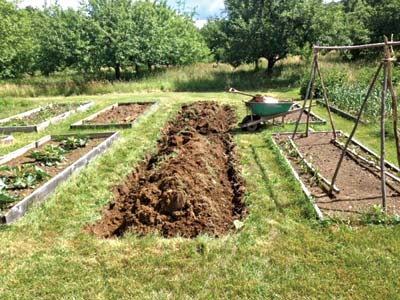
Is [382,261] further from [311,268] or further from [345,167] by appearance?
[345,167]

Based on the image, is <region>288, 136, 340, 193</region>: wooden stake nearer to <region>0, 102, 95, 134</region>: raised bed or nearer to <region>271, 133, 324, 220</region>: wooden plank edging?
<region>271, 133, 324, 220</region>: wooden plank edging

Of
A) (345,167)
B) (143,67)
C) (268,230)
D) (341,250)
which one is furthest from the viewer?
(143,67)

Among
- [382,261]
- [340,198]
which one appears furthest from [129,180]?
[382,261]

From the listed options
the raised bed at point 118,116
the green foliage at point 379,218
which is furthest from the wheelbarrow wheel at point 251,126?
the green foliage at point 379,218

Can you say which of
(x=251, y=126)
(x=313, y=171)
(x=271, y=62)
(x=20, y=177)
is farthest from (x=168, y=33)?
(x=313, y=171)

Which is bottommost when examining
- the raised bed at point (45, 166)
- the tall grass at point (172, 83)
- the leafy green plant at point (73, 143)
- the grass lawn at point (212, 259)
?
the grass lawn at point (212, 259)

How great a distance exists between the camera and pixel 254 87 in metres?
19.6

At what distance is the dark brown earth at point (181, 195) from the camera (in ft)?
15.4

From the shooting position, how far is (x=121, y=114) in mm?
12344

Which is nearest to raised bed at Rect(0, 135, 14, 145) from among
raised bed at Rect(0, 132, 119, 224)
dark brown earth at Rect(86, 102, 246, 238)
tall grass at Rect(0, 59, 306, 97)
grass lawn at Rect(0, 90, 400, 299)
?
raised bed at Rect(0, 132, 119, 224)

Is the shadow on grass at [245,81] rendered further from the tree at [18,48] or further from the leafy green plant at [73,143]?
the leafy green plant at [73,143]

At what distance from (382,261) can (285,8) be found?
17344 mm

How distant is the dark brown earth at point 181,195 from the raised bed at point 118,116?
3057 millimetres

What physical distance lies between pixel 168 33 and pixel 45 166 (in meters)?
17.8
